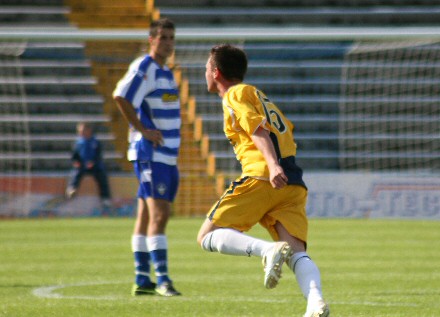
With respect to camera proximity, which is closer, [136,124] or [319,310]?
[319,310]

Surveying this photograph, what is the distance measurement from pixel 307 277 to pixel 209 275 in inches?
152

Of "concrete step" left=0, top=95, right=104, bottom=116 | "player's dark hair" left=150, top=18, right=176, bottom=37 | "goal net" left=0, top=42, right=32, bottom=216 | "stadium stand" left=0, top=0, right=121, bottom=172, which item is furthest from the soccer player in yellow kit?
"concrete step" left=0, top=95, right=104, bottom=116

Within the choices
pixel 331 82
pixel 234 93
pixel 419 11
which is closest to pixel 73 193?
pixel 331 82

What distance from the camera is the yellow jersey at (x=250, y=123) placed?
5.62 m

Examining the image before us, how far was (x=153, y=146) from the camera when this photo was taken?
25.6ft

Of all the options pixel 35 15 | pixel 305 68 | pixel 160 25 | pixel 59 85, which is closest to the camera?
pixel 160 25

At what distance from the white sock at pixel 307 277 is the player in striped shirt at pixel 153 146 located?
2.09m

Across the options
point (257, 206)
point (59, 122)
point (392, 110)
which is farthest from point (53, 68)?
point (257, 206)

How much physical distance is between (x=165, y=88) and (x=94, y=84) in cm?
1363

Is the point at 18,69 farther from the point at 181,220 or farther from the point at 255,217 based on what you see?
the point at 255,217

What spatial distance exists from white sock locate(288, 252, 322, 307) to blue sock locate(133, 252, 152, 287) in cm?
230

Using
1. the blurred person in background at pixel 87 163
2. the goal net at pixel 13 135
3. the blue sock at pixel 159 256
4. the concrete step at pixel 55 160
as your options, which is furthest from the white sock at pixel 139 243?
the concrete step at pixel 55 160

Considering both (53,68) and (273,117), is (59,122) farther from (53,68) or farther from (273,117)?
(273,117)

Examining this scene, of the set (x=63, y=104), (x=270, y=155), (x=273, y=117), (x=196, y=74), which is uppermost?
(x=273, y=117)
